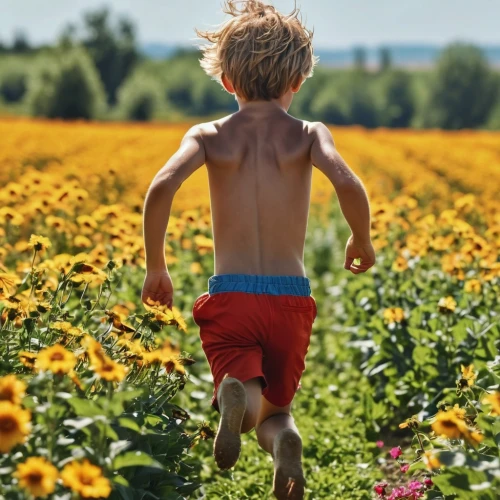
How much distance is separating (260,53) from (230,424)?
1172 mm

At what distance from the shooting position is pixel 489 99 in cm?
6700

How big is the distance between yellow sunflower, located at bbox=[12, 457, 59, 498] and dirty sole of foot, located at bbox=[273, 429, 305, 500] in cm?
86

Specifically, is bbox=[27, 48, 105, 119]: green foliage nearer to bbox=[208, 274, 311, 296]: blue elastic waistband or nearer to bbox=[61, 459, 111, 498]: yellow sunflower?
bbox=[208, 274, 311, 296]: blue elastic waistband

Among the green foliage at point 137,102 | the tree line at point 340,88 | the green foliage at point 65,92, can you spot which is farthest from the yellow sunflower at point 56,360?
→ the tree line at point 340,88

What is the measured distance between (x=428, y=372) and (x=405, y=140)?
14.8 metres

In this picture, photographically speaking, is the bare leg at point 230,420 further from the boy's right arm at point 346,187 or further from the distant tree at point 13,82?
the distant tree at point 13,82

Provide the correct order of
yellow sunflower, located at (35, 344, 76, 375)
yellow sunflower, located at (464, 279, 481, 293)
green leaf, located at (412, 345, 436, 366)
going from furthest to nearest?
1. yellow sunflower, located at (464, 279, 481, 293)
2. green leaf, located at (412, 345, 436, 366)
3. yellow sunflower, located at (35, 344, 76, 375)

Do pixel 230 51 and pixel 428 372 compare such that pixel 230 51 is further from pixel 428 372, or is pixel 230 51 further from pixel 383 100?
pixel 383 100

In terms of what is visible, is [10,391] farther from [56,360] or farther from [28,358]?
[28,358]

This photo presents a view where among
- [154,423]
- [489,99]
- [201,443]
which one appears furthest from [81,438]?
[489,99]

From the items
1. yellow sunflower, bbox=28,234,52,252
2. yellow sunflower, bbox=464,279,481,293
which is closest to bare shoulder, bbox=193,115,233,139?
yellow sunflower, bbox=28,234,52,252

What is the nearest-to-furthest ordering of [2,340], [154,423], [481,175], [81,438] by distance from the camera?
[81,438] → [154,423] → [2,340] → [481,175]

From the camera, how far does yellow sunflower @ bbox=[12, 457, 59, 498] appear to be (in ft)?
6.24

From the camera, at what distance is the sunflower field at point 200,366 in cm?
227
